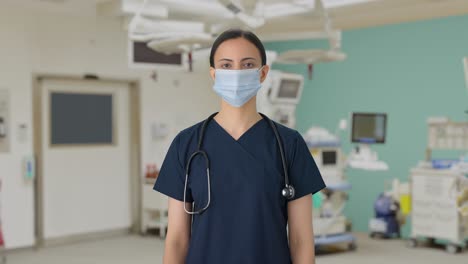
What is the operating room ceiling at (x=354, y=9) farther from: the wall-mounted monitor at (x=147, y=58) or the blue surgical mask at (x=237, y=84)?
the blue surgical mask at (x=237, y=84)

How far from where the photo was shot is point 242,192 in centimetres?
144

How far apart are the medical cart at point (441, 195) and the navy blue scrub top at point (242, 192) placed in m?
4.82

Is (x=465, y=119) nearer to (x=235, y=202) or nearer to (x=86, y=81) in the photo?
(x=86, y=81)

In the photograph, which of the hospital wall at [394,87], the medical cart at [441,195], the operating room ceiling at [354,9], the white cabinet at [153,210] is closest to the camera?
the medical cart at [441,195]

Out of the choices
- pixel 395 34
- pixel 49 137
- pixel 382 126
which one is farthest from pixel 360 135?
pixel 49 137

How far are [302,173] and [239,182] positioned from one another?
0.17 m

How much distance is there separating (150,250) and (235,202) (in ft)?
16.5

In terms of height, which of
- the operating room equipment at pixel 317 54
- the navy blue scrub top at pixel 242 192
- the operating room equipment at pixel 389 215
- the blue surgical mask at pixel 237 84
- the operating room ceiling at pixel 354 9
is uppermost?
the operating room ceiling at pixel 354 9

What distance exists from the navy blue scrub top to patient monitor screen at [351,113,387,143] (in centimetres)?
453

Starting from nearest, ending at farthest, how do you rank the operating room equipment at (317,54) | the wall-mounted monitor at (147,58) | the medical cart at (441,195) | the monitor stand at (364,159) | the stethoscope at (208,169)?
the stethoscope at (208,169) < the operating room equipment at (317,54) < the wall-mounted monitor at (147,58) < the monitor stand at (364,159) < the medical cart at (441,195)

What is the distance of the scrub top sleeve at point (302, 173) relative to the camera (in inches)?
58.0

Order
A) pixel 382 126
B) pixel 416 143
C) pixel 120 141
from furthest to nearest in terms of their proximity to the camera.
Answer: pixel 120 141 < pixel 416 143 < pixel 382 126

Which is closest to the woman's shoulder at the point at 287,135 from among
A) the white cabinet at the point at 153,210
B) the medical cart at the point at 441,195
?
the medical cart at the point at 441,195

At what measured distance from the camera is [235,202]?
1.44 m
